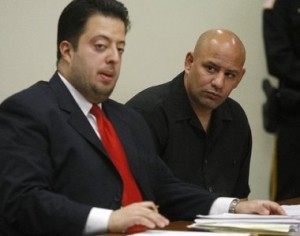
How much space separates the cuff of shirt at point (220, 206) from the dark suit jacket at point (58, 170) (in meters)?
0.02

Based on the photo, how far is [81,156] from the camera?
1.80m

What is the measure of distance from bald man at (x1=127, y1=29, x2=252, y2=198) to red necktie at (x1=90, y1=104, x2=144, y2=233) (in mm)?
508

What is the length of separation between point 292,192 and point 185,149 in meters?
1.01

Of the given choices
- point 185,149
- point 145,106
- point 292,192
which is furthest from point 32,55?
point 292,192

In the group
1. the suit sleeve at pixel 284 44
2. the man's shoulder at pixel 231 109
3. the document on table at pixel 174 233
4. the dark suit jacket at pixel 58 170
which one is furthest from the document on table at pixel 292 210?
the suit sleeve at pixel 284 44

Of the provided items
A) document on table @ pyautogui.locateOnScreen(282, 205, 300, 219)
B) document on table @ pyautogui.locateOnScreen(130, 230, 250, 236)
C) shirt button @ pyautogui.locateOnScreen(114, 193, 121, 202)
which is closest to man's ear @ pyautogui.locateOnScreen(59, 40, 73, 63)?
shirt button @ pyautogui.locateOnScreen(114, 193, 121, 202)

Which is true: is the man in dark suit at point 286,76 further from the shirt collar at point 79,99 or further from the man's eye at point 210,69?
the shirt collar at point 79,99

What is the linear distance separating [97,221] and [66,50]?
0.67 meters

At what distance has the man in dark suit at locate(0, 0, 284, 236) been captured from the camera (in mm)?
1613

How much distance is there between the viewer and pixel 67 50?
203 centimetres

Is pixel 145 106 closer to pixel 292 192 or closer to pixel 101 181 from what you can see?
pixel 101 181

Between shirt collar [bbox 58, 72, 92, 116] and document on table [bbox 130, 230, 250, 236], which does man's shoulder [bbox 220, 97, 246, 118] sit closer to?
shirt collar [bbox 58, 72, 92, 116]

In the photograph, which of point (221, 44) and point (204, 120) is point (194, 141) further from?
point (221, 44)

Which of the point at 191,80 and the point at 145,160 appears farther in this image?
the point at 191,80
